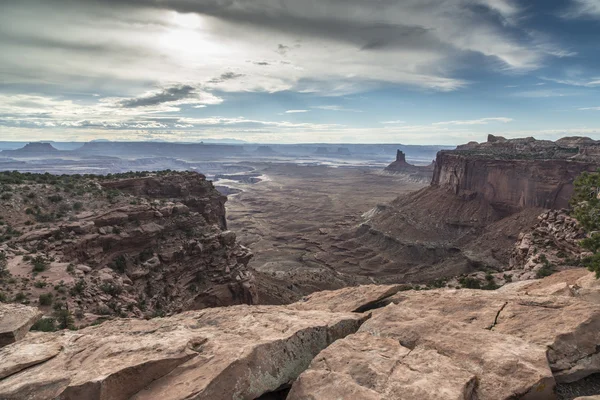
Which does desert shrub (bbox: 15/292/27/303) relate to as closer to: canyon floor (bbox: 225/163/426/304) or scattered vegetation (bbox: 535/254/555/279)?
canyon floor (bbox: 225/163/426/304)

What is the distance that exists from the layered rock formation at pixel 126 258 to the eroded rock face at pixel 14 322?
6105mm

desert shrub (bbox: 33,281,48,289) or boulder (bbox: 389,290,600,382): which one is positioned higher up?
boulder (bbox: 389,290,600,382)

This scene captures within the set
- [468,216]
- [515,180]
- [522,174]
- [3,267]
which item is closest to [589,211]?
[3,267]

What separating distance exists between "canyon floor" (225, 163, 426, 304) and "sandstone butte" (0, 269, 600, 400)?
29.6 metres

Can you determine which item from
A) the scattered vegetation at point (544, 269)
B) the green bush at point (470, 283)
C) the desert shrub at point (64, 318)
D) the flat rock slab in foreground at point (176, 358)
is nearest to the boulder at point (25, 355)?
the flat rock slab in foreground at point (176, 358)

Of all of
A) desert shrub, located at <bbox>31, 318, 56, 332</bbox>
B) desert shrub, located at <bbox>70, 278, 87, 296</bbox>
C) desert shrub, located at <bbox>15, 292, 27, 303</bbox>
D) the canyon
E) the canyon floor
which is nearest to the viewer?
the canyon

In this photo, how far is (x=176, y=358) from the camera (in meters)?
8.48

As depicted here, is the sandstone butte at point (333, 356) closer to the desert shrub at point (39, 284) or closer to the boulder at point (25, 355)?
the boulder at point (25, 355)

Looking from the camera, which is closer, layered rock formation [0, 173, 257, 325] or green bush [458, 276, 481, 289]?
layered rock formation [0, 173, 257, 325]

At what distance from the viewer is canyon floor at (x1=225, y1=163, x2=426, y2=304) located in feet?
166

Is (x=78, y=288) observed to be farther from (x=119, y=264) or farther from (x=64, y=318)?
(x=119, y=264)

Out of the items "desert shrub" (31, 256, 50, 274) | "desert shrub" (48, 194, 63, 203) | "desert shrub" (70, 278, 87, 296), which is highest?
"desert shrub" (48, 194, 63, 203)

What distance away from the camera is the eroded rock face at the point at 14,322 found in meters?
11.0

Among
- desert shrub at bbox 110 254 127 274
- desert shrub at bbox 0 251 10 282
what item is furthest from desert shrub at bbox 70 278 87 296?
desert shrub at bbox 110 254 127 274
